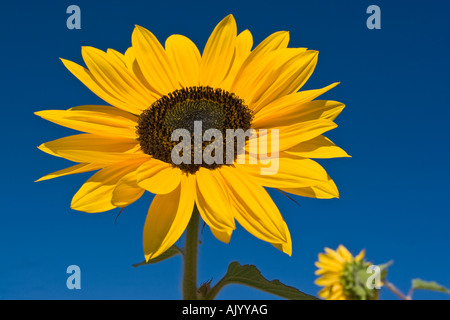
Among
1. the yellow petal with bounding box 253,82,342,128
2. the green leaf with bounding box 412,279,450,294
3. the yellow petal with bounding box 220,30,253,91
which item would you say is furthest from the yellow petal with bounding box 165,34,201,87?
the green leaf with bounding box 412,279,450,294

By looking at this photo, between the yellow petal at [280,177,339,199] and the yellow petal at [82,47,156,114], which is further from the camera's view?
the yellow petal at [82,47,156,114]

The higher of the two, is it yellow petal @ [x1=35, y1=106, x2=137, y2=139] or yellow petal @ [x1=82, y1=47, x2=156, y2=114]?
yellow petal @ [x1=82, y1=47, x2=156, y2=114]

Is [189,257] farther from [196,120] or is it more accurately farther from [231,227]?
[196,120]

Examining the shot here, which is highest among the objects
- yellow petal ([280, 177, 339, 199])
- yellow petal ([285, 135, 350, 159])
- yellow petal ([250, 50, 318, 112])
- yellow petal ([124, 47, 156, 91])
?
yellow petal ([124, 47, 156, 91])

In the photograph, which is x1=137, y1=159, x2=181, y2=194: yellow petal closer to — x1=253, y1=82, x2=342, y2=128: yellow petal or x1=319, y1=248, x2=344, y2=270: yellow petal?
x1=253, y1=82, x2=342, y2=128: yellow petal

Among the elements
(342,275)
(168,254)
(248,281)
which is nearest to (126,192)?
(168,254)

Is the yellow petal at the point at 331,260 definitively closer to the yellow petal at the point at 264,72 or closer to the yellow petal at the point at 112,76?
A: the yellow petal at the point at 264,72

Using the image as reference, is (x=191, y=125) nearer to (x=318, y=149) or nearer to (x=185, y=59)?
(x=185, y=59)
